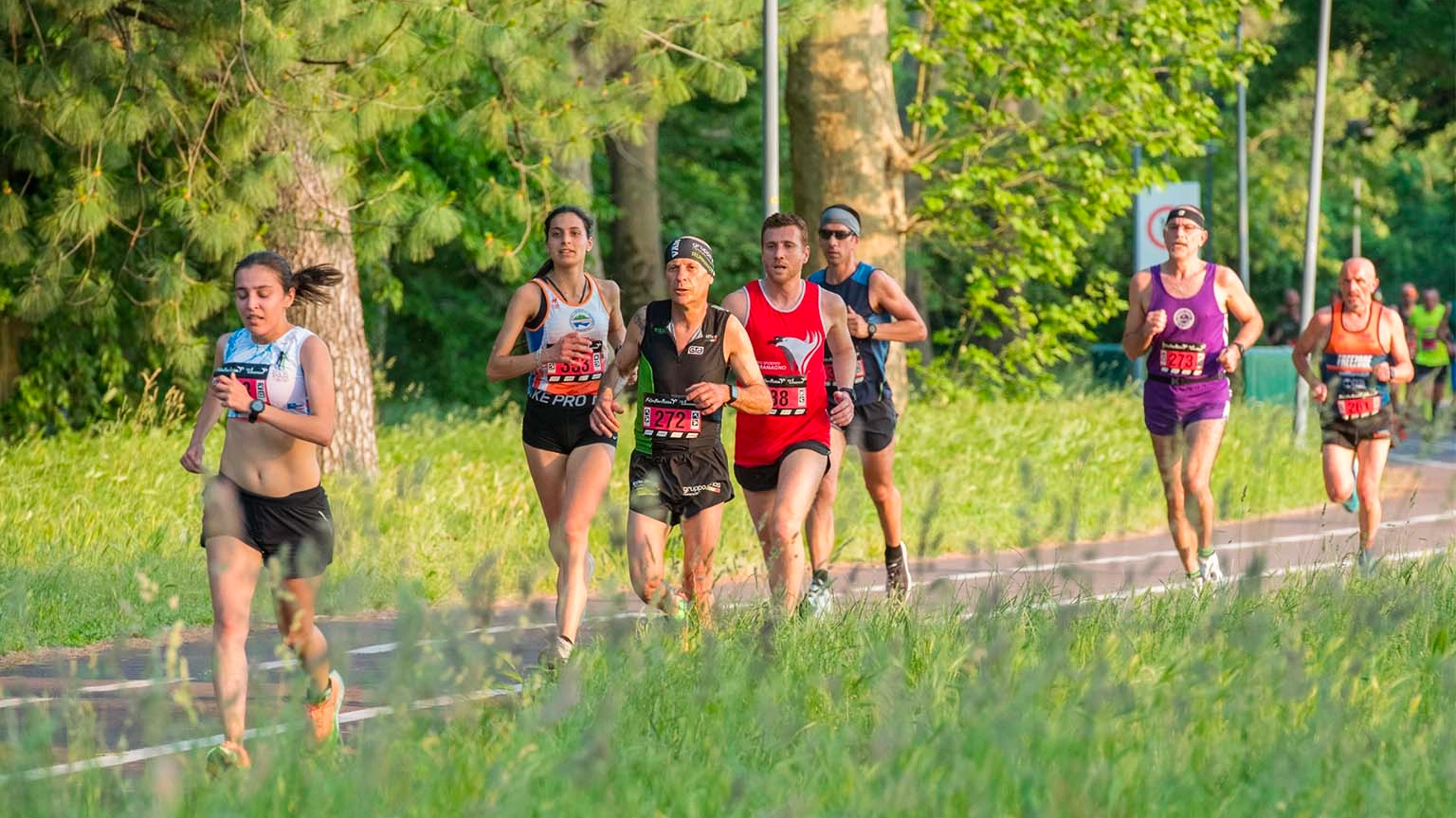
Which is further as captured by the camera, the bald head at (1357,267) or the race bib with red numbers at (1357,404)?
the race bib with red numbers at (1357,404)

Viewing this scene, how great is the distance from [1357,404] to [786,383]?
417 centimetres

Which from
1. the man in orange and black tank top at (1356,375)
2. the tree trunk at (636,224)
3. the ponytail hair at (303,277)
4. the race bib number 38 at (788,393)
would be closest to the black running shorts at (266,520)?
the ponytail hair at (303,277)

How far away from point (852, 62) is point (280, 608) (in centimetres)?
1280

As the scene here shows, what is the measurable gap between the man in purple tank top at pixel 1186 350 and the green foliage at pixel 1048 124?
910cm

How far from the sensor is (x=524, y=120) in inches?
580

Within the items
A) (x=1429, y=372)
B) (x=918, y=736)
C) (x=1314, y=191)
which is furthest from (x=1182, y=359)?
(x=1429, y=372)

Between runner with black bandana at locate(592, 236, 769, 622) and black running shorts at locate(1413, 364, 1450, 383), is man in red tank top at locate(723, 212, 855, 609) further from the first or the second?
black running shorts at locate(1413, 364, 1450, 383)

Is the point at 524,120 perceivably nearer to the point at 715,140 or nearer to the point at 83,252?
the point at 83,252

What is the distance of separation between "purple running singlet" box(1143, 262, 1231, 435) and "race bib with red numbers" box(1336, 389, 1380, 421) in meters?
0.99

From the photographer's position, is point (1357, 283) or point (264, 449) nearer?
point (264, 449)

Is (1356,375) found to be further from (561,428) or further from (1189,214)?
(561,428)

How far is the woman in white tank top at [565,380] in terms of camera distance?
8367mm

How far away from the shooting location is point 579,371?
8547 mm

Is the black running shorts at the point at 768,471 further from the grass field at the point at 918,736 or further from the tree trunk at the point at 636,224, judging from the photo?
the tree trunk at the point at 636,224
